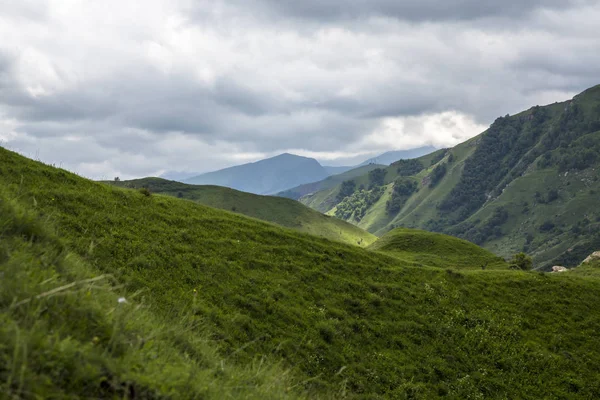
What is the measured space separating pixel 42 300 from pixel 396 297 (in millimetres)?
27573

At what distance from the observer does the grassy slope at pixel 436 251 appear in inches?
2486

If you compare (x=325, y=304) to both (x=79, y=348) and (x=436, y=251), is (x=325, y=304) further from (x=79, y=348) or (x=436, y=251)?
(x=436, y=251)

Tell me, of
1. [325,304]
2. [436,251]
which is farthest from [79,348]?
[436,251]

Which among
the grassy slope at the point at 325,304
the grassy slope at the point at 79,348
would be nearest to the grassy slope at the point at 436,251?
the grassy slope at the point at 325,304

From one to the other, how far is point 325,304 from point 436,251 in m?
50.5

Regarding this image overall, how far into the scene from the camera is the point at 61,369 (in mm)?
4613

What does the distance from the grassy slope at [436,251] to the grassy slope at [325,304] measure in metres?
26.7

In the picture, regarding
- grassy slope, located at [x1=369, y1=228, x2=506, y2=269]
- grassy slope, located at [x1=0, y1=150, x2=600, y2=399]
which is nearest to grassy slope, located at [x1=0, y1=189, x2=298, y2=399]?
grassy slope, located at [x1=0, y1=150, x2=600, y2=399]

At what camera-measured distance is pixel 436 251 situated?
7062cm

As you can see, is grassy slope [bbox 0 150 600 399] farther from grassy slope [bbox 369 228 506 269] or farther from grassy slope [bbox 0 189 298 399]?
grassy slope [bbox 369 228 506 269]

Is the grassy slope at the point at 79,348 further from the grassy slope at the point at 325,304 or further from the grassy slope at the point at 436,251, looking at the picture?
the grassy slope at the point at 436,251

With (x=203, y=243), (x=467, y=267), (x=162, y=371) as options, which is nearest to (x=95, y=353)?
(x=162, y=371)

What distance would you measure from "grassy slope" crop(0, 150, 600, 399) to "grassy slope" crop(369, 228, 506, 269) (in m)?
26.7

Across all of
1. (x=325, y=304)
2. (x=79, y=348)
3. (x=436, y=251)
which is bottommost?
(x=436, y=251)
